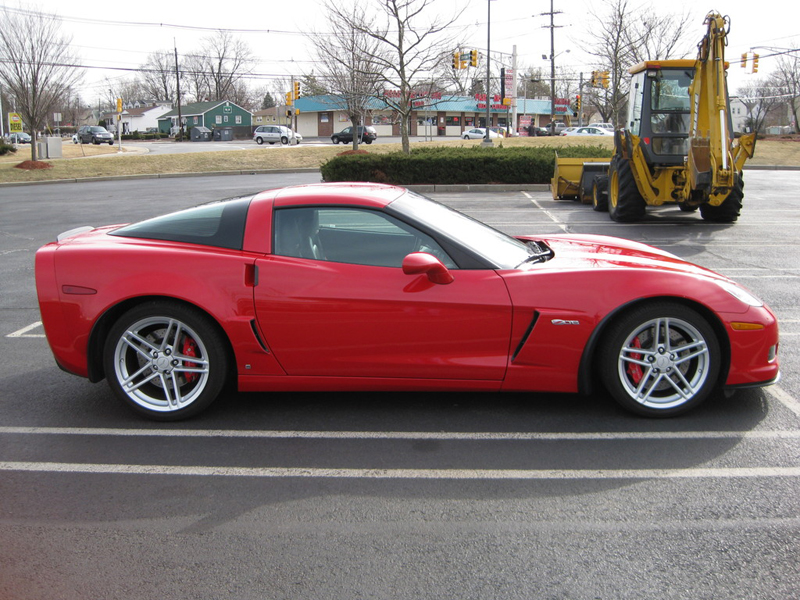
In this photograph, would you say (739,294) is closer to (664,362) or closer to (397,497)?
(664,362)

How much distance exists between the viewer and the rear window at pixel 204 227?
4.50 meters

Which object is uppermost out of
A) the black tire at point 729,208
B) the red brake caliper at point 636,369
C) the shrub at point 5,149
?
the shrub at point 5,149

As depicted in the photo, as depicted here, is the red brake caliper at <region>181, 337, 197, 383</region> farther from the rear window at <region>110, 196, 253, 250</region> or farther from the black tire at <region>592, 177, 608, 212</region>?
the black tire at <region>592, 177, 608, 212</region>

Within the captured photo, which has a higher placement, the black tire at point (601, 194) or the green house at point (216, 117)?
the green house at point (216, 117)

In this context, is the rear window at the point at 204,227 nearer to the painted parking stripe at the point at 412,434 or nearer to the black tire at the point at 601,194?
the painted parking stripe at the point at 412,434

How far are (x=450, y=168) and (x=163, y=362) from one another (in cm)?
1665

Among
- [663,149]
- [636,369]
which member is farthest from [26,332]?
[663,149]

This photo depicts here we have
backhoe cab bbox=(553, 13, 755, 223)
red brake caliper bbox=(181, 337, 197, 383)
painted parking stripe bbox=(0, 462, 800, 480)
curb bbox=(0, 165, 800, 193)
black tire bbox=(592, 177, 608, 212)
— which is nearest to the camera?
painted parking stripe bbox=(0, 462, 800, 480)

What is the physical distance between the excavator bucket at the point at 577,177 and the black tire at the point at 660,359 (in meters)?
12.5

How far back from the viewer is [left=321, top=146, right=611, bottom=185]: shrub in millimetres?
20266

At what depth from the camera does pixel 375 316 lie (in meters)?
4.22

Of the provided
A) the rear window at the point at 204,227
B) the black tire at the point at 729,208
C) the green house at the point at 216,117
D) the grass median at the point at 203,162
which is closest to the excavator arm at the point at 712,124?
the black tire at the point at 729,208

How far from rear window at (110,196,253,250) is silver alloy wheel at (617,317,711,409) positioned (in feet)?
7.85

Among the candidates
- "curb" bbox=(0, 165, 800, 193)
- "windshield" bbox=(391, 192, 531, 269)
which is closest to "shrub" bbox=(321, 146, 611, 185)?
"curb" bbox=(0, 165, 800, 193)
